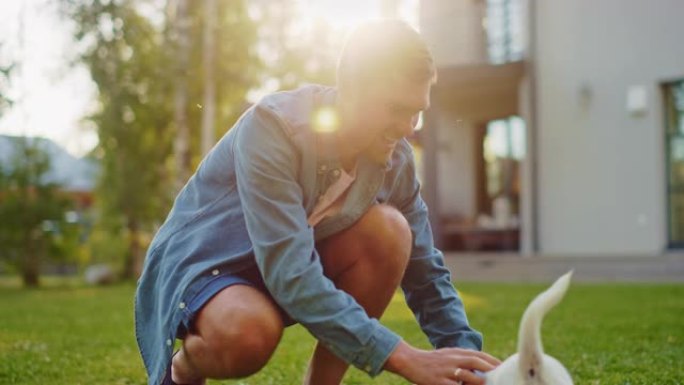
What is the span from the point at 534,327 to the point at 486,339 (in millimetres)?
3557

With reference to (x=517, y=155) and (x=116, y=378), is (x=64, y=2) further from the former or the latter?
(x=116, y=378)

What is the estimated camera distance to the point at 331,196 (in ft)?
8.66

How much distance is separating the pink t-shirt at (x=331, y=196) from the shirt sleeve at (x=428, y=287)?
28 cm

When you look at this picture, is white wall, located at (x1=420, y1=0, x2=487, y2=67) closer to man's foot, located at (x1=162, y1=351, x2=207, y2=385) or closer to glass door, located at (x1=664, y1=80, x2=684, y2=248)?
glass door, located at (x1=664, y1=80, x2=684, y2=248)

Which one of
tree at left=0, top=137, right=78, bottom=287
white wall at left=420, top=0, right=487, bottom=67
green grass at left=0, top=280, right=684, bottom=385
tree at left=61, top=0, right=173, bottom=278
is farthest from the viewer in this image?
tree at left=0, top=137, right=78, bottom=287

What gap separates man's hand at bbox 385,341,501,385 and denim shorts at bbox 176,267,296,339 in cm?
49

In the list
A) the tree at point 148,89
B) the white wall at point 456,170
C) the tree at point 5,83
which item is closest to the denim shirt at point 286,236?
the tree at point 5,83

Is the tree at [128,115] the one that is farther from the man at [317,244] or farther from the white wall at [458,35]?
the man at [317,244]

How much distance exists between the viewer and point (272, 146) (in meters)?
2.45

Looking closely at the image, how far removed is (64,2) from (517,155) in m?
7.97

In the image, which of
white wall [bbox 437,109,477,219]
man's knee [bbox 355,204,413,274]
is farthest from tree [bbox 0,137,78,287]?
man's knee [bbox 355,204,413,274]

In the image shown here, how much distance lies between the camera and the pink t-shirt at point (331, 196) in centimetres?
261

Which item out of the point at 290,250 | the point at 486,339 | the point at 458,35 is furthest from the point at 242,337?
the point at 458,35

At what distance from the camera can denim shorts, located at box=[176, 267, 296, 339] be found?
2.48 metres
